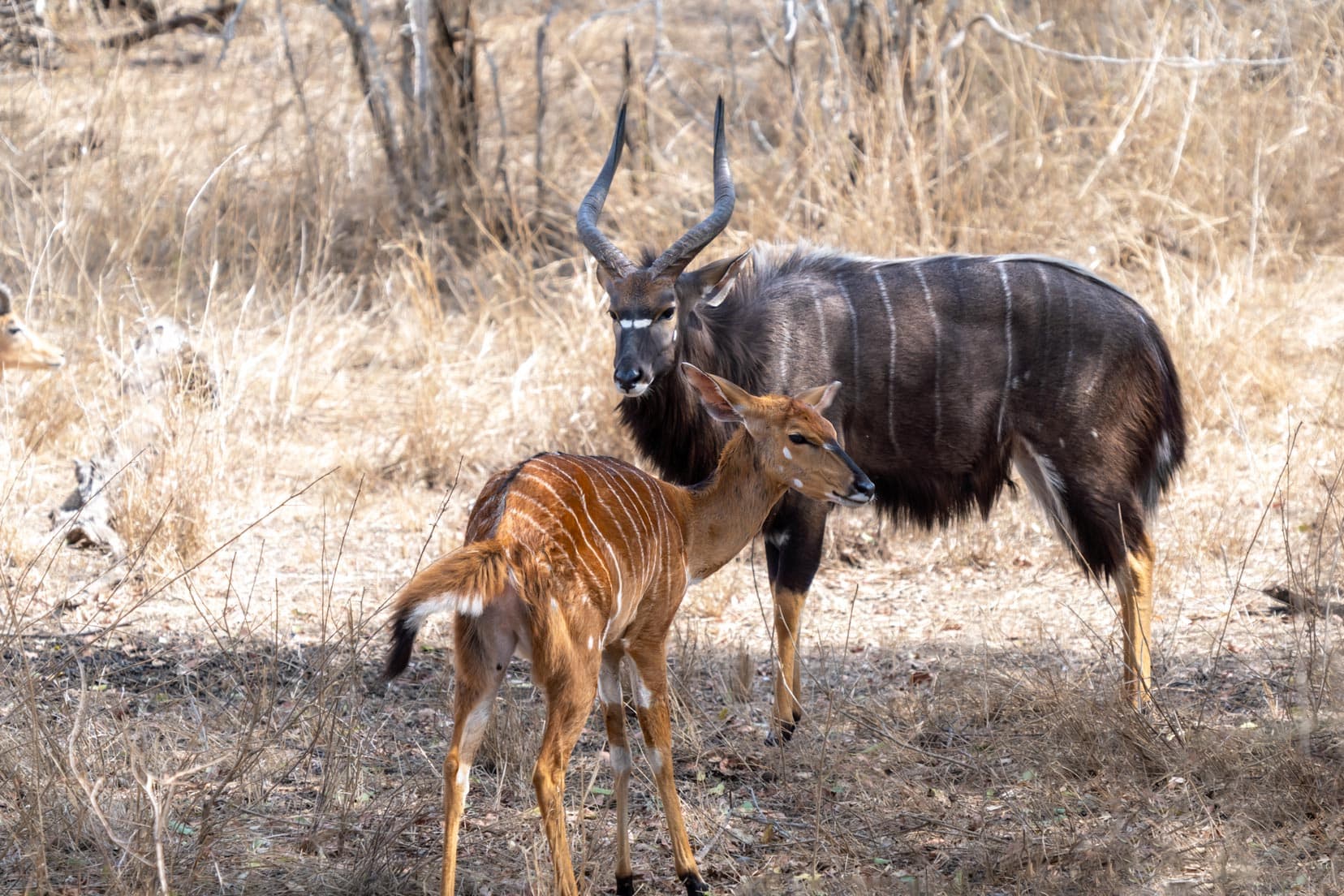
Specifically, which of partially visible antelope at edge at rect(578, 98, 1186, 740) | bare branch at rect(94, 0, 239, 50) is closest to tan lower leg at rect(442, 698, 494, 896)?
partially visible antelope at edge at rect(578, 98, 1186, 740)

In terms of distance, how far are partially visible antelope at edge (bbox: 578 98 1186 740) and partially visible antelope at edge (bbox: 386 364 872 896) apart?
0.88m

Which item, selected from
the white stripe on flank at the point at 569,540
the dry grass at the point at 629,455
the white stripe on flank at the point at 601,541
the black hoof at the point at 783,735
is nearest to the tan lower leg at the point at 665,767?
the dry grass at the point at 629,455

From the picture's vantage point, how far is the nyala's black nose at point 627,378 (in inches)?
159

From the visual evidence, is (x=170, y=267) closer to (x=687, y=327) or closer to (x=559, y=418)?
(x=559, y=418)

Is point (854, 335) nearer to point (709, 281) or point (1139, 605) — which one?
point (709, 281)

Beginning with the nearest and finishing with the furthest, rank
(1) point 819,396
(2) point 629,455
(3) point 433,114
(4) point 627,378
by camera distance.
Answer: (1) point 819,396 < (4) point 627,378 < (2) point 629,455 < (3) point 433,114

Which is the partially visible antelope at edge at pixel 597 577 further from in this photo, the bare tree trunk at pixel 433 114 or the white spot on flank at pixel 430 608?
the bare tree trunk at pixel 433 114

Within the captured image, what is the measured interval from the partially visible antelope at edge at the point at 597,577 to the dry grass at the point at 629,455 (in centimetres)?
25

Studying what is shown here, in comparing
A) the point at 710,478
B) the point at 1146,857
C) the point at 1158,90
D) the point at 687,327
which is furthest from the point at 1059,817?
the point at 1158,90

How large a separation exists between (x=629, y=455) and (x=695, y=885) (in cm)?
295

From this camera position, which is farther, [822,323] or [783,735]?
[822,323]

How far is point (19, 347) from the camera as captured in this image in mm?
6133

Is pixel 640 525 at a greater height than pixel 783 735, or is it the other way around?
pixel 640 525

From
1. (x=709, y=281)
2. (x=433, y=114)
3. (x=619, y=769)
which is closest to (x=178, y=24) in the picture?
(x=433, y=114)
